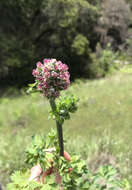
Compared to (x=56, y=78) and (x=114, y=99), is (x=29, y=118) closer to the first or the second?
(x=114, y=99)

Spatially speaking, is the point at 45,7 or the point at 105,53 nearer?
the point at 45,7

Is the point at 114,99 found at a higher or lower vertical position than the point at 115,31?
lower

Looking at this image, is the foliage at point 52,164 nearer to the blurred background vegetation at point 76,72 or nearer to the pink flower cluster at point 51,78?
the pink flower cluster at point 51,78

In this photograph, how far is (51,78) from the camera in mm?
904

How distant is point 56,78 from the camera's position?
0.92 metres

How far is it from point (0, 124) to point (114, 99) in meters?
2.68

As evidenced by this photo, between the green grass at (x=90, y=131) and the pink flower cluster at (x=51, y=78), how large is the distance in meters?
0.61

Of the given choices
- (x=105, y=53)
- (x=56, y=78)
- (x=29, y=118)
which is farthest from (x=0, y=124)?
(x=105, y=53)

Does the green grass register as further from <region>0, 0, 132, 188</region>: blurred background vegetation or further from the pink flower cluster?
the pink flower cluster

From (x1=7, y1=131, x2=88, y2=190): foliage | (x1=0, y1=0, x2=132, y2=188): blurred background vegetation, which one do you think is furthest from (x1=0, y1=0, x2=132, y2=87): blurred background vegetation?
(x1=7, y1=131, x2=88, y2=190): foliage

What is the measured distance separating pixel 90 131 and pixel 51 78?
7.61 ft

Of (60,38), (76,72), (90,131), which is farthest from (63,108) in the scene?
(76,72)

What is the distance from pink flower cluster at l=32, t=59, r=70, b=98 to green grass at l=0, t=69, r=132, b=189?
2.01 feet

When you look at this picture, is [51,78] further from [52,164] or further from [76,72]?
[76,72]
